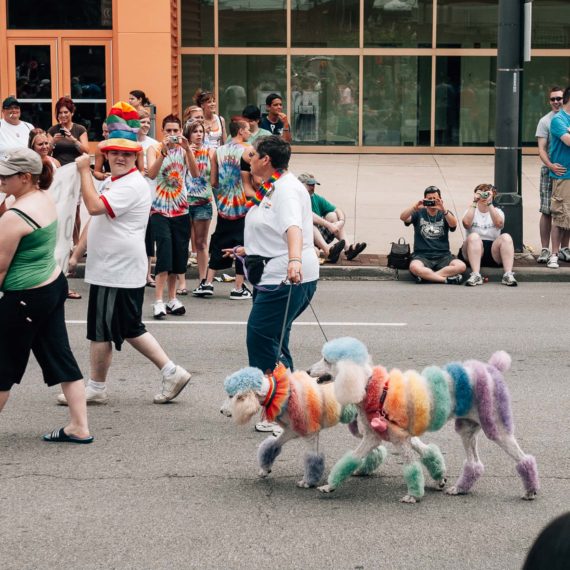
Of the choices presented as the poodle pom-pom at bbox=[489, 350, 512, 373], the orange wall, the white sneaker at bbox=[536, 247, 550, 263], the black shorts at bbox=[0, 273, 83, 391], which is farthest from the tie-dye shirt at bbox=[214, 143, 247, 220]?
the orange wall

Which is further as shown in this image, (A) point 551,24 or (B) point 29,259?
(A) point 551,24

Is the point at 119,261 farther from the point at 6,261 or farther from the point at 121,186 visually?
the point at 6,261

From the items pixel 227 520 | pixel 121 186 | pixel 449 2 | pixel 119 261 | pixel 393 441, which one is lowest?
pixel 227 520

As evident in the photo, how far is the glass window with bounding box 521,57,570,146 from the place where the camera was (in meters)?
23.2

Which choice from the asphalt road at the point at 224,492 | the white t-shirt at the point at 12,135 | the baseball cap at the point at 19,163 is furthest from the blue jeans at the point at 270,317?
the white t-shirt at the point at 12,135

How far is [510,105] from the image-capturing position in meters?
13.9

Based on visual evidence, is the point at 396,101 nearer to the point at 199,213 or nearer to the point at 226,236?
the point at 199,213

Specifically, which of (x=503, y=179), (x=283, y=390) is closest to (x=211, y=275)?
(x=503, y=179)

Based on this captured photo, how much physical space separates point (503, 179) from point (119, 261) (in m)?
7.66

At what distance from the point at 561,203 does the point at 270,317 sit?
7.60 metres

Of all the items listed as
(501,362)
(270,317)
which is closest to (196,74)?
(270,317)

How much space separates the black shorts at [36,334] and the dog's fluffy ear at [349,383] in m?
Answer: 1.91

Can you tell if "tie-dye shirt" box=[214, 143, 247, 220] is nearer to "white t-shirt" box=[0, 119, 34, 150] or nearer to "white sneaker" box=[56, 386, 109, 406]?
"white t-shirt" box=[0, 119, 34, 150]

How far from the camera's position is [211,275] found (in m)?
12.0
